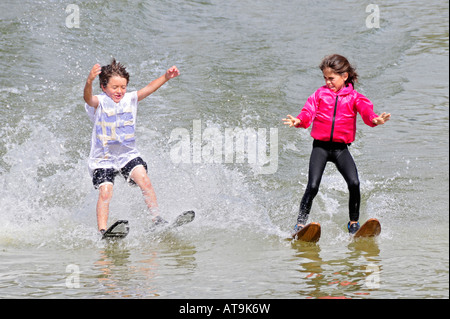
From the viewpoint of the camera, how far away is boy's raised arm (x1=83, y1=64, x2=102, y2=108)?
6.21 m

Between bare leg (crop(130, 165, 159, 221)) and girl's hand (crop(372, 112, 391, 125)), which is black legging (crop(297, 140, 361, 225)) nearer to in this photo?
girl's hand (crop(372, 112, 391, 125))

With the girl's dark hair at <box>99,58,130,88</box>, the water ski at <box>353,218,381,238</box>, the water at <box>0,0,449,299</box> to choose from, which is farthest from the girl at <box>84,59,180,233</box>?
the water ski at <box>353,218,381,238</box>

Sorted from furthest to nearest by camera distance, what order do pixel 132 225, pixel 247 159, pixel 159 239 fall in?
pixel 247 159 → pixel 132 225 → pixel 159 239

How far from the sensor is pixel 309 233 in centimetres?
630

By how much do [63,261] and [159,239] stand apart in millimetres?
1063

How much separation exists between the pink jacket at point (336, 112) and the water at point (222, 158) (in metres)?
0.98

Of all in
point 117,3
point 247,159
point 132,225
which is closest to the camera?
point 132,225

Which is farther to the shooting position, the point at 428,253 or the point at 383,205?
the point at 383,205

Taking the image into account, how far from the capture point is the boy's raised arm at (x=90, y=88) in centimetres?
621

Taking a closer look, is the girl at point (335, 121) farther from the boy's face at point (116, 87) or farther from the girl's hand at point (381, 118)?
the boy's face at point (116, 87)

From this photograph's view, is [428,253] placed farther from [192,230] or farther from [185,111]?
[185,111]

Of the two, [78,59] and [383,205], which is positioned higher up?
[78,59]
